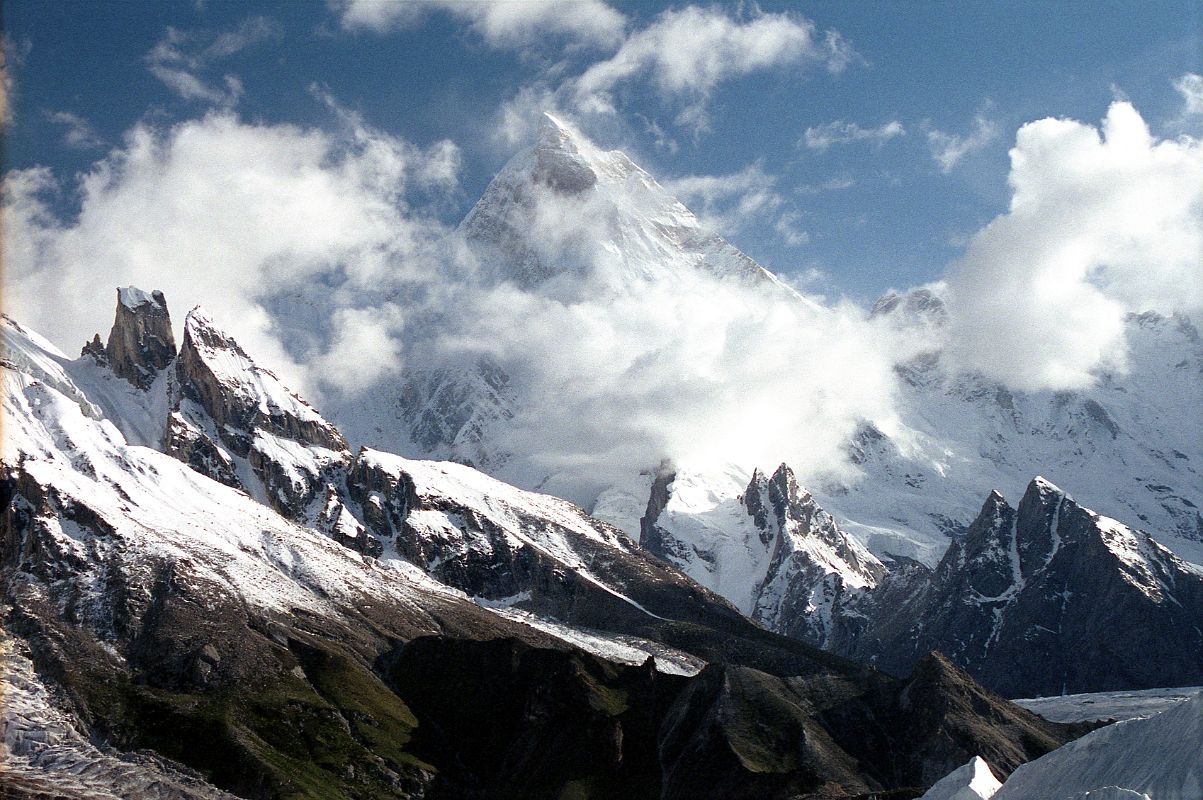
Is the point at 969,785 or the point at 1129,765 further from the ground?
the point at 969,785

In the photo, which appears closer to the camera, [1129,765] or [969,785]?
[1129,765]

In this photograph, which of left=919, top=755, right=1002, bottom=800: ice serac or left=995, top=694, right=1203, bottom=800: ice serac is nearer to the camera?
left=995, top=694, right=1203, bottom=800: ice serac

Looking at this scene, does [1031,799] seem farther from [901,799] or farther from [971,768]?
[901,799]

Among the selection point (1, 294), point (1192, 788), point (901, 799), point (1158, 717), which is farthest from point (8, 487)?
point (901, 799)
